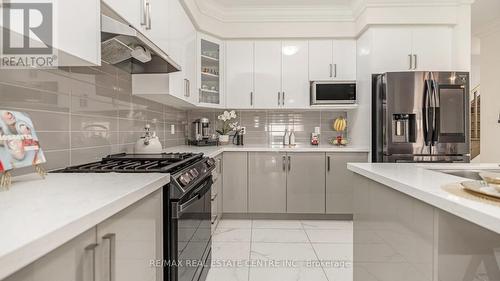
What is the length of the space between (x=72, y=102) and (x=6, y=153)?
0.70 m

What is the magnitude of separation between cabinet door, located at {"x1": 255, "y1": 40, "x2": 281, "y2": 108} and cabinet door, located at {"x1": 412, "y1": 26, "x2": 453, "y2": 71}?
5.18 feet

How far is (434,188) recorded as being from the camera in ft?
3.44

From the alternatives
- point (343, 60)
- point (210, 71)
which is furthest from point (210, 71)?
point (343, 60)

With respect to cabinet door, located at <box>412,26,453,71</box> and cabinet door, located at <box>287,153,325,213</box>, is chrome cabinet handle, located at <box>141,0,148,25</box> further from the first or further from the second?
cabinet door, located at <box>412,26,453,71</box>

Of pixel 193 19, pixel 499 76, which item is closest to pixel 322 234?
pixel 193 19

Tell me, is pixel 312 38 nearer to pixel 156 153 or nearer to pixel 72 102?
pixel 156 153

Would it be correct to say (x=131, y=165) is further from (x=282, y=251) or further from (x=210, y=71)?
(x=210, y=71)

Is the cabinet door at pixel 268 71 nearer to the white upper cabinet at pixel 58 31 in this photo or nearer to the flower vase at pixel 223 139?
the flower vase at pixel 223 139

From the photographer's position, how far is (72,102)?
160cm

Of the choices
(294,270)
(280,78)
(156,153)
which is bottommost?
(294,270)

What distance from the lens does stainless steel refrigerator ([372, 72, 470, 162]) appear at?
118 inches

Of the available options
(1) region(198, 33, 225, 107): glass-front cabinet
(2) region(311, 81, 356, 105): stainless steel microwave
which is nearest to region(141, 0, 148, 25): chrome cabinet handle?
(1) region(198, 33, 225, 107): glass-front cabinet

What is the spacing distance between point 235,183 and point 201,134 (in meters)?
0.80

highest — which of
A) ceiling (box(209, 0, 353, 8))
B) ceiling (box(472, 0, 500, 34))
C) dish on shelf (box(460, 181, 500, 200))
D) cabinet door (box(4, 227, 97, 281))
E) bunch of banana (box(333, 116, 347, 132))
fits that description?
ceiling (box(472, 0, 500, 34))
